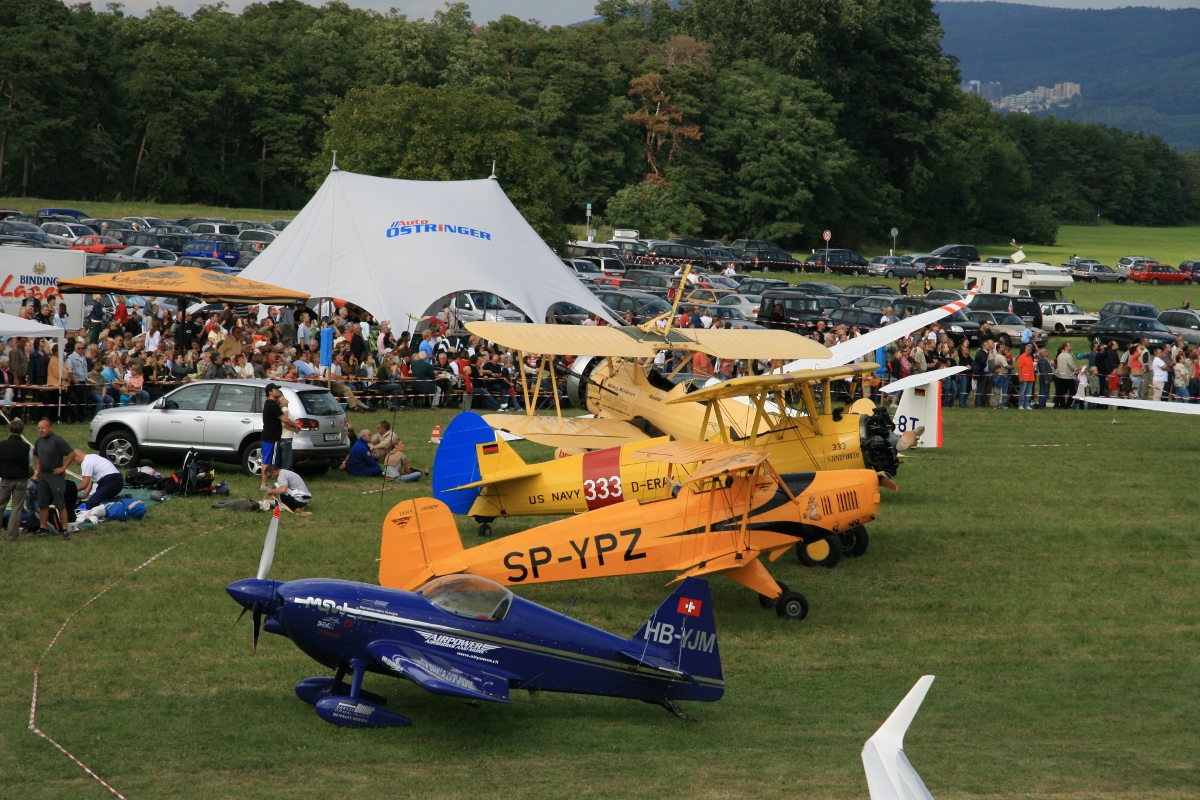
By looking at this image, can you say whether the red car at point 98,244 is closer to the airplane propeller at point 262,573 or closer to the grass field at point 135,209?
the grass field at point 135,209

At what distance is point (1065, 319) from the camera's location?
40000 mm

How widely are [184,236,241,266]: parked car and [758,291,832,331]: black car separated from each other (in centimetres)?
2075

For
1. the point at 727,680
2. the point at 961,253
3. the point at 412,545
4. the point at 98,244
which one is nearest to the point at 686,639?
the point at 727,680

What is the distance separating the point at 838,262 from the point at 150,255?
120 ft

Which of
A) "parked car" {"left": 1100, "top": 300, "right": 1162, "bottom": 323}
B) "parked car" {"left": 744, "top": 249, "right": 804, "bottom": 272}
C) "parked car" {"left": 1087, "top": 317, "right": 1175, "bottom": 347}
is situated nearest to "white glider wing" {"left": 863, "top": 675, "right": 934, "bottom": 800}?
"parked car" {"left": 1087, "top": 317, "right": 1175, "bottom": 347}

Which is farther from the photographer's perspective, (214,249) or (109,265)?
(214,249)

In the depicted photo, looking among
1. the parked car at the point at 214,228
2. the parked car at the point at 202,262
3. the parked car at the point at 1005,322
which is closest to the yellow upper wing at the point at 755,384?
the parked car at the point at 1005,322

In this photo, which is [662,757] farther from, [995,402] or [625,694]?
[995,402]

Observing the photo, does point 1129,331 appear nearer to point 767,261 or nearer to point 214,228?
point 767,261

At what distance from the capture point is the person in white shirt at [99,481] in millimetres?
14148

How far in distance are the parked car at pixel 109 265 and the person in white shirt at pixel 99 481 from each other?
24215mm

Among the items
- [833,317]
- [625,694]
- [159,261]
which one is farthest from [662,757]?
[159,261]

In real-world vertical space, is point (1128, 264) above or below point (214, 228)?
above

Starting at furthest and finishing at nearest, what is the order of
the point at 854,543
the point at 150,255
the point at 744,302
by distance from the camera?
the point at 150,255, the point at 744,302, the point at 854,543
